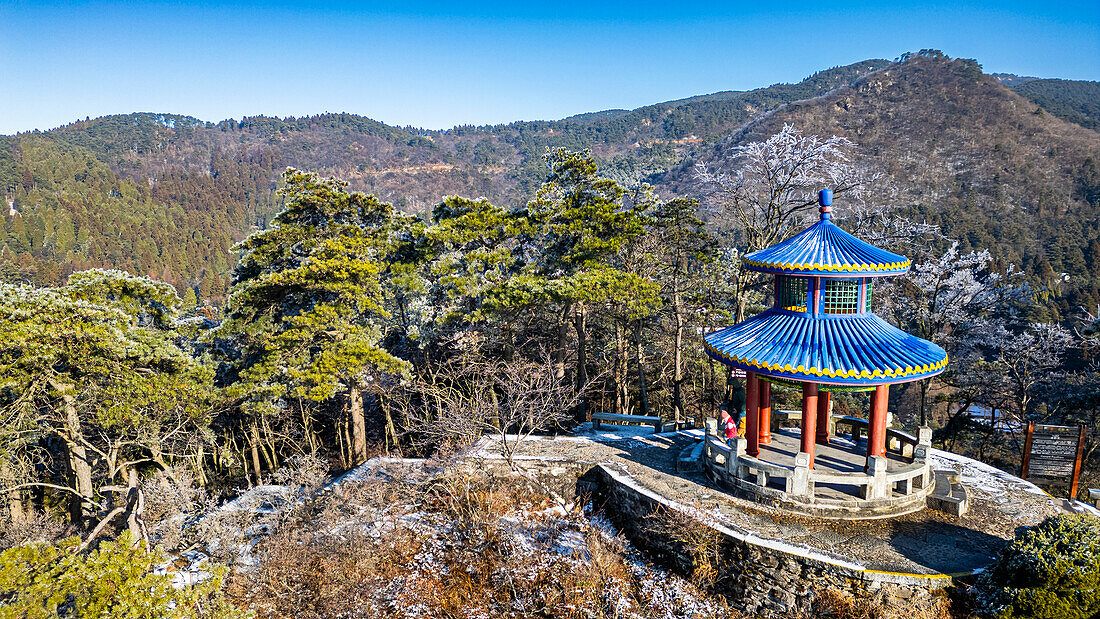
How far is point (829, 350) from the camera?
11.2m

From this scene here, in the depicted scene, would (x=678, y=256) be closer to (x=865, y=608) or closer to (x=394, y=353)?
(x=394, y=353)

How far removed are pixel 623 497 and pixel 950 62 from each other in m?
149

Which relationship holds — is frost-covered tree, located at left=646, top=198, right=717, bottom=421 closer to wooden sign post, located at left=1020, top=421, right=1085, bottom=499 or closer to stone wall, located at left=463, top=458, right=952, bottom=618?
stone wall, located at left=463, top=458, right=952, bottom=618

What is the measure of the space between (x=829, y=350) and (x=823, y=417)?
3373 mm

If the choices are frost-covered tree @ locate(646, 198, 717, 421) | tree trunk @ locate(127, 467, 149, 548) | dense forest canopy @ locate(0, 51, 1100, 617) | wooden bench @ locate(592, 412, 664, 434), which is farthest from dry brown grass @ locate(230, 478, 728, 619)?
frost-covered tree @ locate(646, 198, 717, 421)

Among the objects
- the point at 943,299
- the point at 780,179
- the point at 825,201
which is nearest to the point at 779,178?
the point at 780,179

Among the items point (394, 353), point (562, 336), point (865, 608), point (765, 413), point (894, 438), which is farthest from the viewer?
point (394, 353)

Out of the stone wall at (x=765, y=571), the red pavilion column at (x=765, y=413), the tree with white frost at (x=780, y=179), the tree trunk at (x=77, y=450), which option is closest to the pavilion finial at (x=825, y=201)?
the red pavilion column at (x=765, y=413)

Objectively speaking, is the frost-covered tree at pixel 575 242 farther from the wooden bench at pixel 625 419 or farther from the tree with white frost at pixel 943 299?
the tree with white frost at pixel 943 299

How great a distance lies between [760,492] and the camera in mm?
11828

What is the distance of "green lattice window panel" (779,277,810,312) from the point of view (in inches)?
479

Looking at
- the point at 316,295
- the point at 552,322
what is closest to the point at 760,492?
the point at 552,322

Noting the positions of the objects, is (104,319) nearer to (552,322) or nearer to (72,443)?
(72,443)

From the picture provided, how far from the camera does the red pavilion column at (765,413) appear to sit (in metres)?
13.4
